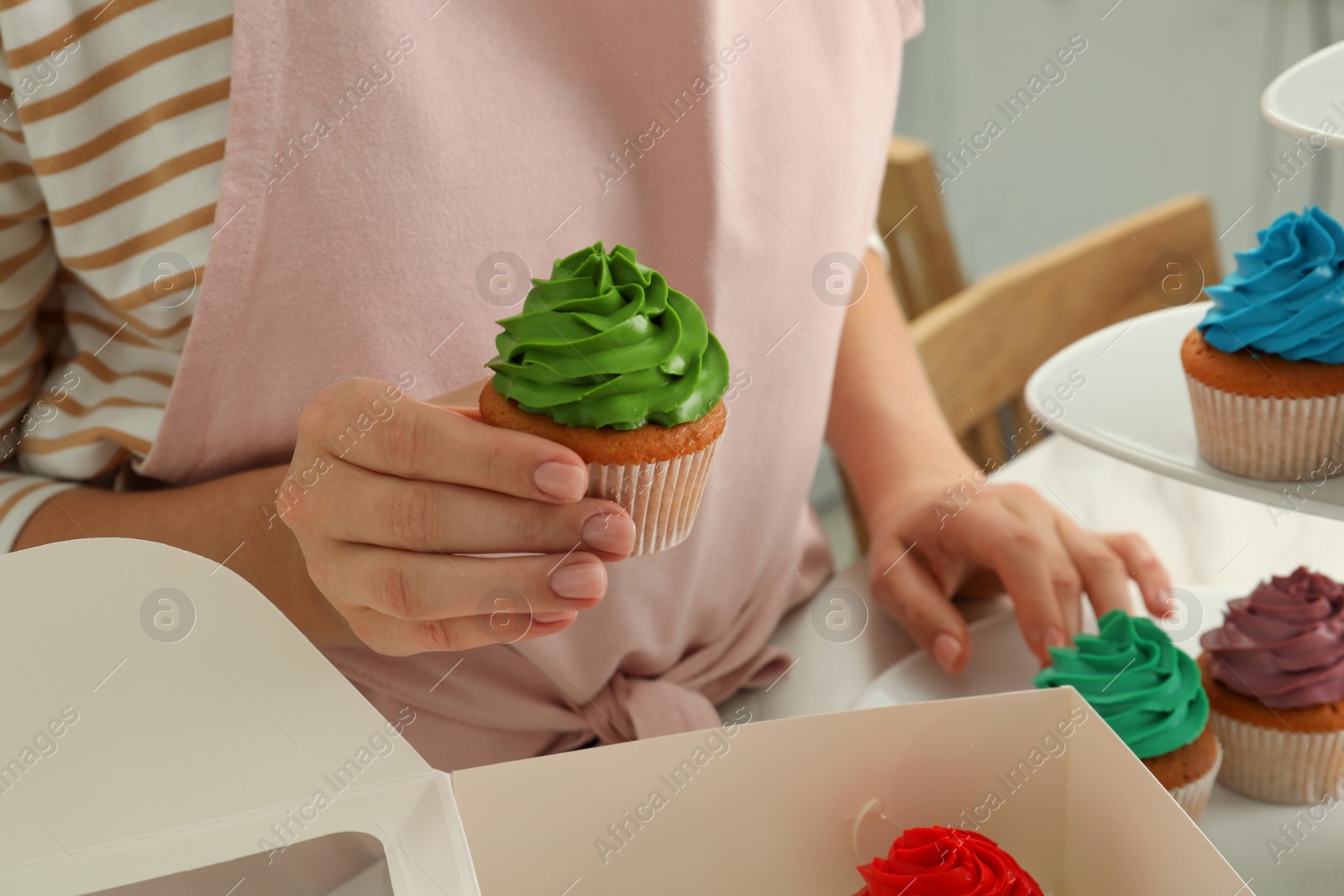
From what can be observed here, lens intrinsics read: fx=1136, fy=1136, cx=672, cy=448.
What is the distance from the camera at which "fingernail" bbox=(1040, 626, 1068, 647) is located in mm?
873

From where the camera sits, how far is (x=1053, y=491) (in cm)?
130

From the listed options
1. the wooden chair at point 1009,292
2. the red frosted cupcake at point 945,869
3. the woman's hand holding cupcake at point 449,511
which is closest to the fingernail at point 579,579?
the woman's hand holding cupcake at point 449,511

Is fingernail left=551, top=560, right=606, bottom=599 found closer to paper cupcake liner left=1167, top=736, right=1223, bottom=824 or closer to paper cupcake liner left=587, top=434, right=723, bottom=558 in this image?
paper cupcake liner left=587, top=434, right=723, bottom=558

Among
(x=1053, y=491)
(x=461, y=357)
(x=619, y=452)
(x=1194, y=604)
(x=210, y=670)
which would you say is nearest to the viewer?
(x=210, y=670)

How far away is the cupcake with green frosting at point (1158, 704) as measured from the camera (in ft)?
2.50

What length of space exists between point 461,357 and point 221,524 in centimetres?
18

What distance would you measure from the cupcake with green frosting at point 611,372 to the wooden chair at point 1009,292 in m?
0.78

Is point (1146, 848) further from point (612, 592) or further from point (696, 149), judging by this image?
point (696, 149)

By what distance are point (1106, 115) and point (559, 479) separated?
2.14 m

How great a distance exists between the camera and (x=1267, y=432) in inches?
26.2

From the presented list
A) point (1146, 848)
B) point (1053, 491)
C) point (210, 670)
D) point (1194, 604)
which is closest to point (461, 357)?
point (210, 670)

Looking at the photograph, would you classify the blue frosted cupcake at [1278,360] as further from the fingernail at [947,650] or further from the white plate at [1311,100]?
the fingernail at [947,650]

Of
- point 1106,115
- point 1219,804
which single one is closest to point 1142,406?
point 1219,804

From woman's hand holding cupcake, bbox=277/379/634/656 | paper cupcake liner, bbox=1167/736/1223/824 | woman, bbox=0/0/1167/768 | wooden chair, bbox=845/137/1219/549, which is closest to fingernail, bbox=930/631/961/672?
woman, bbox=0/0/1167/768
